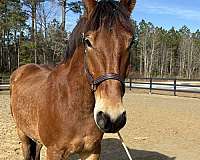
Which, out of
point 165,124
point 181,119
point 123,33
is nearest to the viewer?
point 123,33

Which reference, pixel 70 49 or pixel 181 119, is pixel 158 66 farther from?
pixel 70 49

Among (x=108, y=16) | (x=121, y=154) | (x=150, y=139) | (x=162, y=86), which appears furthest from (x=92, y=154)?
→ (x=162, y=86)

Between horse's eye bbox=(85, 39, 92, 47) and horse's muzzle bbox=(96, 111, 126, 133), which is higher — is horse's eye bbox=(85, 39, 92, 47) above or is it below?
above

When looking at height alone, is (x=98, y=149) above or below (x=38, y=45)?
below

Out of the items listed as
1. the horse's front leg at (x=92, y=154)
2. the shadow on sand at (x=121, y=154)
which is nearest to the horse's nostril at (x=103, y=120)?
the horse's front leg at (x=92, y=154)

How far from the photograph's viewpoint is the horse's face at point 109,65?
85.9 inches

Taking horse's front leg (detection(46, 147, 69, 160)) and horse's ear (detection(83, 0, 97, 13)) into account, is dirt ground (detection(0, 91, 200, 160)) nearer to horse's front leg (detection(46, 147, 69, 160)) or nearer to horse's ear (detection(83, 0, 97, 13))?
horse's front leg (detection(46, 147, 69, 160))

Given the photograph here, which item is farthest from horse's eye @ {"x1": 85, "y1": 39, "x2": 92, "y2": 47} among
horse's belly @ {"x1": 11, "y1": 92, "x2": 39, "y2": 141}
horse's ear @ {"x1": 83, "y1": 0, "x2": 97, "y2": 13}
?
horse's belly @ {"x1": 11, "y1": 92, "x2": 39, "y2": 141}

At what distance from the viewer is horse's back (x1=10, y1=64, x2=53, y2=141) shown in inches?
149

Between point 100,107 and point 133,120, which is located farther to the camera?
point 133,120

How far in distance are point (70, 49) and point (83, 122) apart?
0.72m

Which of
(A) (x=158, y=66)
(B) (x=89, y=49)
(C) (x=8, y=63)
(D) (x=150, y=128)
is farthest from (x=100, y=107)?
(A) (x=158, y=66)

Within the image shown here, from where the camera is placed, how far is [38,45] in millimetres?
34812

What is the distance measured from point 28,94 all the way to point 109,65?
2.04 meters
